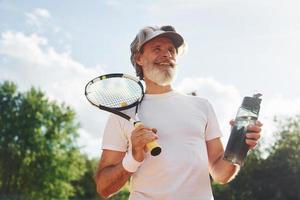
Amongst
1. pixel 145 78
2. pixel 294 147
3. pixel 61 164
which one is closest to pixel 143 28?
pixel 145 78

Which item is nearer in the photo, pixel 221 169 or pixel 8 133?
pixel 221 169

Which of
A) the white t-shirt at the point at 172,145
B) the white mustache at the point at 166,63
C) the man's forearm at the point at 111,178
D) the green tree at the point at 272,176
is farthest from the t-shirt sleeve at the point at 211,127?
the green tree at the point at 272,176

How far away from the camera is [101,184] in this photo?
4.39 m

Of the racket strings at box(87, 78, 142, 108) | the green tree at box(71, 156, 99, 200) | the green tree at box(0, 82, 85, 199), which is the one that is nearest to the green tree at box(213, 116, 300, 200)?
the green tree at box(0, 82, 85, 199)

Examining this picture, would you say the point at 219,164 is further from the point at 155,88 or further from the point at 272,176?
the point at 272,176

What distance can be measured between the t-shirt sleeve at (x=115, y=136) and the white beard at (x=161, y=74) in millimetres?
518

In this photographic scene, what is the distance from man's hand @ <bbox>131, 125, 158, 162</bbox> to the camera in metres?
4.05

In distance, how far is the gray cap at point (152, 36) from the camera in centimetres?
483

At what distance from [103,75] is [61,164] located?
46.0 m

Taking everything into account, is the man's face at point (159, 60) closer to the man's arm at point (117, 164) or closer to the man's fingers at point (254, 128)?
the man's arm at point (117, 164)

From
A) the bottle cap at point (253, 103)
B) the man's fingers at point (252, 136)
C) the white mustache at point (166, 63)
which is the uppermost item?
the white mustache at point (166, 63)

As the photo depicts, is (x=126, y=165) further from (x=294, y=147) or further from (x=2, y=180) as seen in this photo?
(x=2, y=180)

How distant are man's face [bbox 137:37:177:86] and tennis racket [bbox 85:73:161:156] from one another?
0.19 meters

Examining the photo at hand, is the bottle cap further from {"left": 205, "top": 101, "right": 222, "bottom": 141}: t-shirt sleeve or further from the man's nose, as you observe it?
the man's nose
